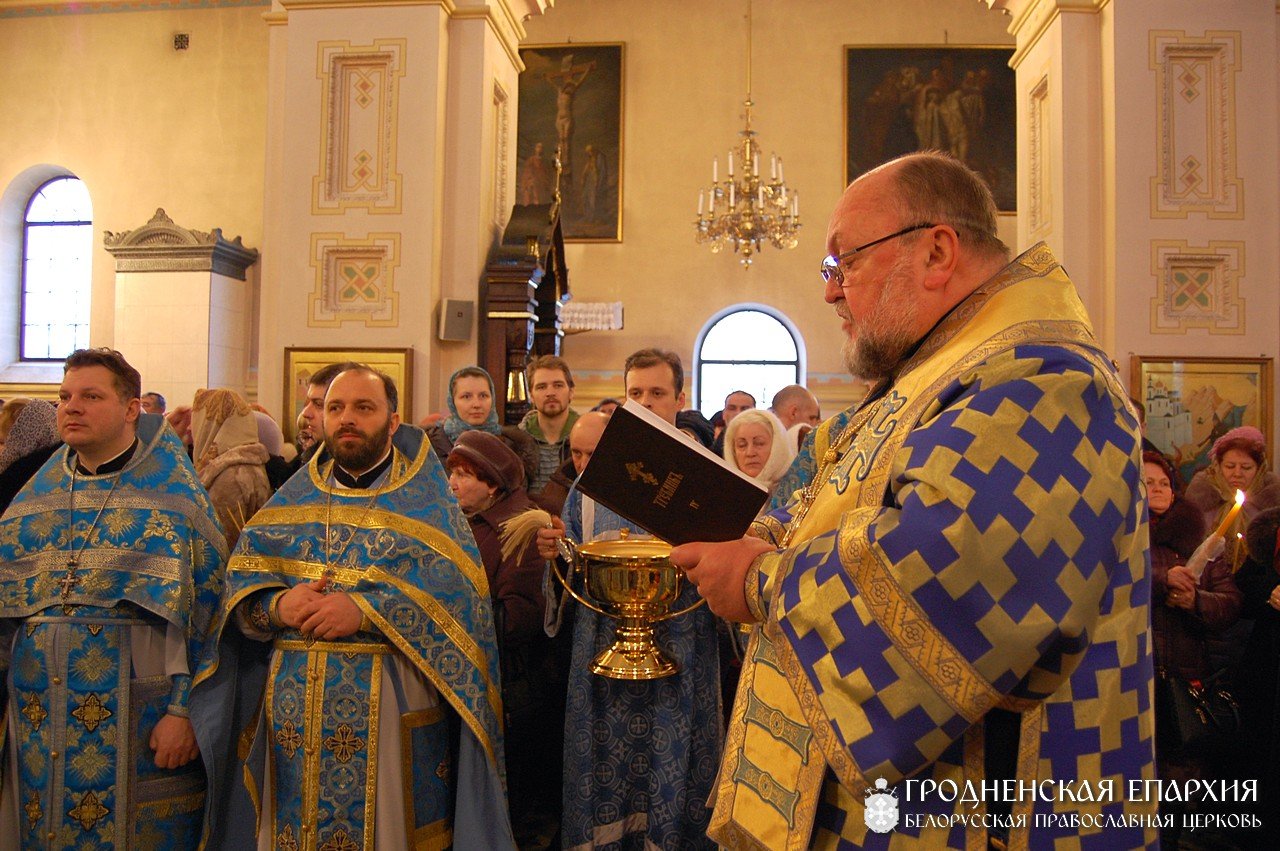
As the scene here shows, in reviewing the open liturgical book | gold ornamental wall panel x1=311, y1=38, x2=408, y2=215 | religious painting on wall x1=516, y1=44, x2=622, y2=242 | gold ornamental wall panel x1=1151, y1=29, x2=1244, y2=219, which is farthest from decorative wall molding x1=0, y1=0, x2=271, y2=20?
the open liturgical book

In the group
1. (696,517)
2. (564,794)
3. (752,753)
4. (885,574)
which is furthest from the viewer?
(564,794)

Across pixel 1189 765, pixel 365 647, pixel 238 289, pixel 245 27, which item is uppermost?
pixel 245 27

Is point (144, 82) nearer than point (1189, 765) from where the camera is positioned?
No

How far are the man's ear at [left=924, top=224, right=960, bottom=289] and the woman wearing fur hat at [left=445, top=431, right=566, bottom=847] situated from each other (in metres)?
2.17

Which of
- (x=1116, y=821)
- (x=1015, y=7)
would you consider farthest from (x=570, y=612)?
(x=1015, y=7)

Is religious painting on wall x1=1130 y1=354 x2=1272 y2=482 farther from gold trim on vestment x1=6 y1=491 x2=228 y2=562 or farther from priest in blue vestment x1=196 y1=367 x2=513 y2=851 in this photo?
gold trim on vestment x1=6 y1=491 x2=228 y2=562

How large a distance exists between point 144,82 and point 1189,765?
13.9 metres

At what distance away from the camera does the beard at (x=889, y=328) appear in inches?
70.4

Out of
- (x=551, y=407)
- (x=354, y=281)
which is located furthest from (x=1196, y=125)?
(x=354, y=281)

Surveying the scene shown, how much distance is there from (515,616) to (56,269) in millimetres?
12851

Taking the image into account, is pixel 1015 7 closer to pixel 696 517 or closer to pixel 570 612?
pixel 570 612

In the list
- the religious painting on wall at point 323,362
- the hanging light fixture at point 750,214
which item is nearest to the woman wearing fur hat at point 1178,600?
the religious painting on wall at point 323,362

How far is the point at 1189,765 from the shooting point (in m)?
3.85

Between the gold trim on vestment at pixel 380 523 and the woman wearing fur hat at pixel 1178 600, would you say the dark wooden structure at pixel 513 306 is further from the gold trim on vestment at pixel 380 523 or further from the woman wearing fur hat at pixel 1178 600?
the woman wearing fur hat at pixel 1178 600
